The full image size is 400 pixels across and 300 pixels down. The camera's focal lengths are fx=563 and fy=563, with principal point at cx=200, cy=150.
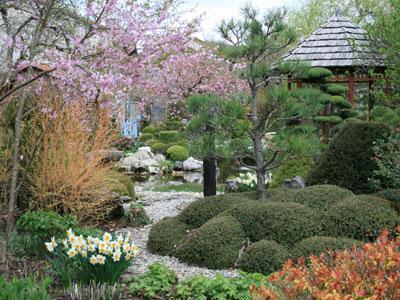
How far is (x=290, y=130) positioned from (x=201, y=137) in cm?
92

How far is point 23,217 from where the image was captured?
16.9 feet

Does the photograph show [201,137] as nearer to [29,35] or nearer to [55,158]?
[55,158]

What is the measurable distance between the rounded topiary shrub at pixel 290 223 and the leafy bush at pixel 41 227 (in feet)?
5.97

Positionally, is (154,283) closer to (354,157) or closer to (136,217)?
(136,217)

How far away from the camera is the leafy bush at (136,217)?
6672mm

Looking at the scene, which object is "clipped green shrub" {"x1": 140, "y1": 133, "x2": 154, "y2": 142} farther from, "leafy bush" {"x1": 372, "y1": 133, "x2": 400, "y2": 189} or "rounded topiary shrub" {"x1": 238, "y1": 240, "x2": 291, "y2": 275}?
"rounded topiary shrub" {"x1": 238, "y1": 240, "x2": 291, "y2": 275}

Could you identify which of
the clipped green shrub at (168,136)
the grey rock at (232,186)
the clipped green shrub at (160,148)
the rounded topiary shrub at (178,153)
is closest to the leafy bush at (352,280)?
the grey rock at (232,186)

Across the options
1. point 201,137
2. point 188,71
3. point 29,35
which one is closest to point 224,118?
point 201,137

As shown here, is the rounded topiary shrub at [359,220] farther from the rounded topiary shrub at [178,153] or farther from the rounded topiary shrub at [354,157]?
the rounded topiary shrub at [178,153]

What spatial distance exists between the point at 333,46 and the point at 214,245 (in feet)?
21.8

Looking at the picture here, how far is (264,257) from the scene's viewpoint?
4691 mm

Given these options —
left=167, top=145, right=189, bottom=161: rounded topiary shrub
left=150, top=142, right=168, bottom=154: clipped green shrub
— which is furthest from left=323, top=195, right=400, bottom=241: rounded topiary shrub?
left=150, top=142, right=168, bottom=154: clipped green shrub

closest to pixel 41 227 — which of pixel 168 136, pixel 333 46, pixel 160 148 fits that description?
pixel 333 46

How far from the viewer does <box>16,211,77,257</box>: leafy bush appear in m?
4.82
